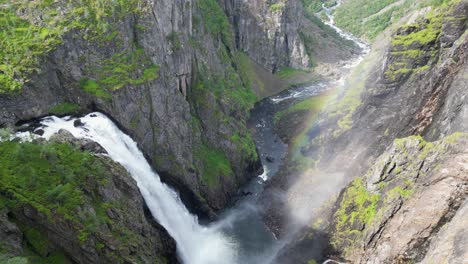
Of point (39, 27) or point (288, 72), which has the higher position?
point (39, 27)

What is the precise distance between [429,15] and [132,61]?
46.0 metres

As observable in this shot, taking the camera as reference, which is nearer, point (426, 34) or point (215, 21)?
→ point (426, 34)

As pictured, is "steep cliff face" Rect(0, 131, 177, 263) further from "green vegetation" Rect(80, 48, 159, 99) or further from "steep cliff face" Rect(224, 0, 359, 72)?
"steep cliff face" Rect(224, 0, 359, 72)

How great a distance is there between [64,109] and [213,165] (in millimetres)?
25836

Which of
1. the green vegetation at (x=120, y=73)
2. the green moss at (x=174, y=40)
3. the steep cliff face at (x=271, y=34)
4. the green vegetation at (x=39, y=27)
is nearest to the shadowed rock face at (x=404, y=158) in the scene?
the green vegetation at (x=120, y=73)

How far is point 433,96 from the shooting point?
5284cm

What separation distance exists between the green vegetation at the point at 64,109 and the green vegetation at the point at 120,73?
2.63 metres

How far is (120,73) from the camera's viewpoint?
54062 millimetres

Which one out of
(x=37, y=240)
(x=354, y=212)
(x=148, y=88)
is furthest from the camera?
(x=148, y=88)

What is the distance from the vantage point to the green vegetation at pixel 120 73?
50.8 meters

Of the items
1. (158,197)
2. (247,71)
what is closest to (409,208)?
(158,197)

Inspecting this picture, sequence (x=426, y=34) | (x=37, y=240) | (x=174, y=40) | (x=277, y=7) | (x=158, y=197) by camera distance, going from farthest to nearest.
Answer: (x=277, y=7)
(x=174, y=40)
(x=426, y=34)
(x=158, y=197)
(x=37, y=240)

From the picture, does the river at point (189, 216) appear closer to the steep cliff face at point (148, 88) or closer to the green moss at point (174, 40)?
the steep cliff face at point (148, 88)

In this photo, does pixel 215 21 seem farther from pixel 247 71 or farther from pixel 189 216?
pixel 189 216
